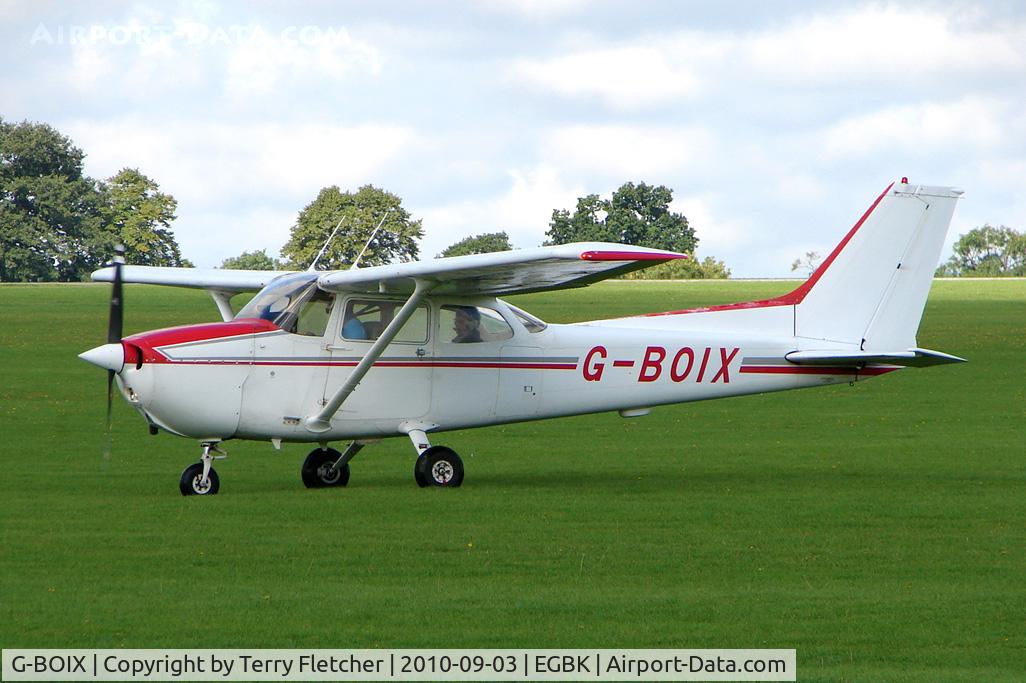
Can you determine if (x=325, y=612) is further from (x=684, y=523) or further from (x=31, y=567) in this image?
(x=684, y=523)

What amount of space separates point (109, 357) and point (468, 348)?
363 centimetres

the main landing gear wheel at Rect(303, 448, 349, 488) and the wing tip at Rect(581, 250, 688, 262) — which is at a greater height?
the wing tip at Rect(581, 250, 688, 262)

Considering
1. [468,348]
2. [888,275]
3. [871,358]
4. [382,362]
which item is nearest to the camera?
[382,362]

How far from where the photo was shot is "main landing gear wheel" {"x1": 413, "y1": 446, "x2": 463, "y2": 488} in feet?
49.2

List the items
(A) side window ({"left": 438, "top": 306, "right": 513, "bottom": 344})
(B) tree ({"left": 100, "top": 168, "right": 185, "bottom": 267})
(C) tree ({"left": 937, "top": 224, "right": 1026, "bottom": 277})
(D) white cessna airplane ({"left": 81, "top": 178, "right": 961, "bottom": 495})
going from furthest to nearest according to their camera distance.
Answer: (C) tree ({"left": 937, "top": 224, "right": 1026, "bottom": 277}) < (B) tree ({"left": 100, "top": 168, "right": 185, "bottom": 267}) < (A) side window ({"left": 438, "top": 306, "right": 513, "bottom": 344}) < (D) white cessna airplane ({"left": 81, "top": 178, "right": 961, "bottom": 495})

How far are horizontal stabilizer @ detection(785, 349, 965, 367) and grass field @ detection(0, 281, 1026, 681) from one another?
125 centimetres

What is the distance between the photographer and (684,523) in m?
12.7

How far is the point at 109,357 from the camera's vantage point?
1344 cm

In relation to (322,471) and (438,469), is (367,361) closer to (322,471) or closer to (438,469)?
(438,469)

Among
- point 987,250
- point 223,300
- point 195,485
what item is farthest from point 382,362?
point 987,250

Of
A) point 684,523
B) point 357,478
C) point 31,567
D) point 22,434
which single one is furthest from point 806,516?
point 22,434

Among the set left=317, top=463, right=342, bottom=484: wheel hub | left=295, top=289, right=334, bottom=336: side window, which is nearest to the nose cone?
left=295, top=289, right=334, bottom=336: side window

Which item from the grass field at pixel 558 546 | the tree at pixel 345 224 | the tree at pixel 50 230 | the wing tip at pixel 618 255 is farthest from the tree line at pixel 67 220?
the wing tip at pixel 618 255

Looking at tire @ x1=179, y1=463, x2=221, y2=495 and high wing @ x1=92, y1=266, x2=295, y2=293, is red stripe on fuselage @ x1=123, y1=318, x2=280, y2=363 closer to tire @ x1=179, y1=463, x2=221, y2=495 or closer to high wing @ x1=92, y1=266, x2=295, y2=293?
tire @ x1=179, y1=463, x2=221, y2=495
